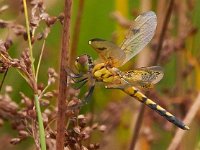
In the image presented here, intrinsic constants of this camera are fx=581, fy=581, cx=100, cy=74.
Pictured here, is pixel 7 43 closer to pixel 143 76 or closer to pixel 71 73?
pixel 71 73

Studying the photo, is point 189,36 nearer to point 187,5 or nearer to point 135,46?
point 187,5

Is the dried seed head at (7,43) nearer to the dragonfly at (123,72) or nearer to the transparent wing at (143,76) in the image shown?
the dragonfly at (123,72)

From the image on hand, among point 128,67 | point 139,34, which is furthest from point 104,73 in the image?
point 128,67

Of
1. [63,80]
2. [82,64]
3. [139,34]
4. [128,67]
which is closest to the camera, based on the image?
[63,80]

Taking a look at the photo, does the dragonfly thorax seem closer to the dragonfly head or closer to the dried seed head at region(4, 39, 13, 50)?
the dragonfly head

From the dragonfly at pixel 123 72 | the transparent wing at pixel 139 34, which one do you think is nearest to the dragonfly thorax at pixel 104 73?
the dragonfly at pixel 123 72

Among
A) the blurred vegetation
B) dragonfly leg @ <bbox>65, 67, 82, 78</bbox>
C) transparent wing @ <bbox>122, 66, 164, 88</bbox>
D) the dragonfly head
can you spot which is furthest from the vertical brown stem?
the blurred vegetation

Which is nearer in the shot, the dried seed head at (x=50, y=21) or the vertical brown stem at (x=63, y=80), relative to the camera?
the vertical brown stem at (x=63, y=80)
